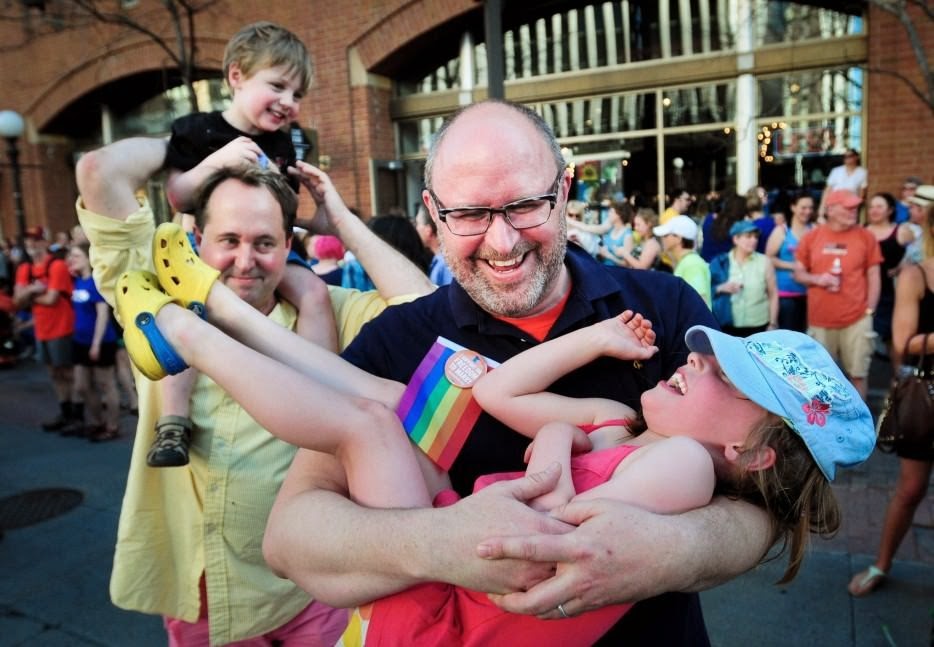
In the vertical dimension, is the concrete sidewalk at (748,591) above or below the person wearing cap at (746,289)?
below

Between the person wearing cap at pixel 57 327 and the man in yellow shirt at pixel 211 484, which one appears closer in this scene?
→ the man in yellow shirt at pixel 211 484

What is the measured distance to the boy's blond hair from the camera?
9.07ft

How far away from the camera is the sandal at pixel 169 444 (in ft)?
6.75

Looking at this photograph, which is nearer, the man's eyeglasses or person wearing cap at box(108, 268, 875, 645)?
person wearing cap at box(108, 268, 875, 645)

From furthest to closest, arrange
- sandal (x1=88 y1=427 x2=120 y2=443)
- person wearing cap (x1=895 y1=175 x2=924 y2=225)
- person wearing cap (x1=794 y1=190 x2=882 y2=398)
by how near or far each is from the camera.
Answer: person wearing cap (x1=895 y1=175 x2=924 y2=225) → sandal (x1=88 y1=427 x2=120 y2=443) → person wearing cap (x1=794 y1=190 x2=882 y2=398)

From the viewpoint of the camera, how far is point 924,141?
9164 mm

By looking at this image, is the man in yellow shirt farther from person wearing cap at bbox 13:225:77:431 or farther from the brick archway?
the brick archway

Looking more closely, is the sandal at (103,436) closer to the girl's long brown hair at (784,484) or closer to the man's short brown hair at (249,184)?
the man's short brown hair at (249,184)

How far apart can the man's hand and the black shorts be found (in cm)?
689

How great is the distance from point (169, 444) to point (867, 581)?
353 centimetres

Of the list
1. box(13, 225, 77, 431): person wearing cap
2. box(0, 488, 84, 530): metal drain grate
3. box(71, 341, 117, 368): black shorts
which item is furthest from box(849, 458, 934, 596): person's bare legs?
box(13, 225, 77, 431): person wearing cap

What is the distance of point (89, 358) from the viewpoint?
705 centimetres

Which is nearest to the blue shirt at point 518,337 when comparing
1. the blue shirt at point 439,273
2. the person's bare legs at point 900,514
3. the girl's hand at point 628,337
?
the girl's hand at point 628,337

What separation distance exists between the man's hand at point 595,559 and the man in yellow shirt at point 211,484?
3.84 feet
